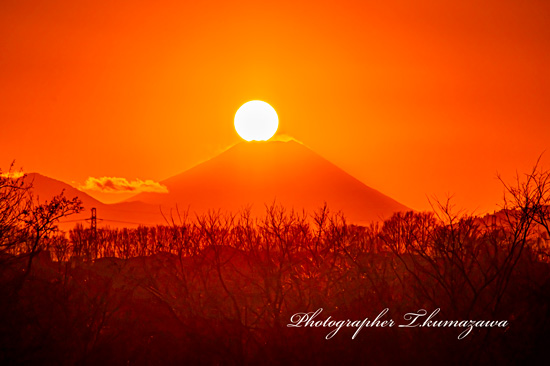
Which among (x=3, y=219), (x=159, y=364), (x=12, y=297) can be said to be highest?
(x=3, y=219)

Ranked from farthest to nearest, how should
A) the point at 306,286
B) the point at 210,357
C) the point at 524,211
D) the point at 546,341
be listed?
the point at 306,286, the point at 210,357, the point at 546,341, the point at 524,211

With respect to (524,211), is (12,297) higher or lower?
lower

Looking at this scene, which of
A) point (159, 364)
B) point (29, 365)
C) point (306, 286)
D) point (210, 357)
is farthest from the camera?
point (306, 286)

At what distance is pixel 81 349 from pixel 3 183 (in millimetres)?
10353

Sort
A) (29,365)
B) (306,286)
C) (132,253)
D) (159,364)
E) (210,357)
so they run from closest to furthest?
(29,365), (210,357), (159,364), (306,286), (132,253)

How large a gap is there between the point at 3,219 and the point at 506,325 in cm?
2224

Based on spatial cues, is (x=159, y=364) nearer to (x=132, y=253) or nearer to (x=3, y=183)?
(x=3, y=183)

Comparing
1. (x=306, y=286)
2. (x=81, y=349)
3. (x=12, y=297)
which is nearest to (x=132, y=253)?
(x=306, y=286)

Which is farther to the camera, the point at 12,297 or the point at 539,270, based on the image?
the point at 539,270

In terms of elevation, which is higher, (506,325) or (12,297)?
(12,297)

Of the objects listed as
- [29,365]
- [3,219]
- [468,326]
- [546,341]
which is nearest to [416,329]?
[468,326]

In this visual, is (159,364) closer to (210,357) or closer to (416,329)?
(210,357)

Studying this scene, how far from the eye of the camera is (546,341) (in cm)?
3052

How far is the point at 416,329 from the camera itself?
31.9m
